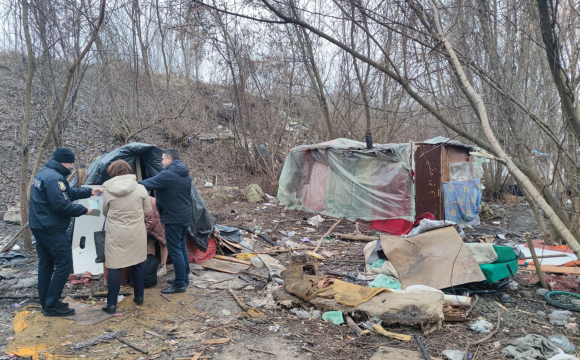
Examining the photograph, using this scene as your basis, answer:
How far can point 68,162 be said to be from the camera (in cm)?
397

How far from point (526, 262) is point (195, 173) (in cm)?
1060

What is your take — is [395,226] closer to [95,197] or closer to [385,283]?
[385,283]

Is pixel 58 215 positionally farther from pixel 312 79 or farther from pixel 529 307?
pixel 312 79

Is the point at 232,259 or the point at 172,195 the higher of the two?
the point at 172,195

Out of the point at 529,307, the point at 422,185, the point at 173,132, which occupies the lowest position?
the point at 529,307

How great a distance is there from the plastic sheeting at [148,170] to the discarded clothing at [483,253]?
3.77 meters

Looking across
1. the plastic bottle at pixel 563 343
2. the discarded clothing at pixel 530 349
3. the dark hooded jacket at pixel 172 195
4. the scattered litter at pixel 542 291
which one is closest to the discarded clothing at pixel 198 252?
the dark hooded jacket at pixel 172 195

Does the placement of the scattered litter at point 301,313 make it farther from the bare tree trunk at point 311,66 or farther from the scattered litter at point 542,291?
the bare tree trunk at point 311,66

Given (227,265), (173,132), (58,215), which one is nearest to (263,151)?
(173,132)

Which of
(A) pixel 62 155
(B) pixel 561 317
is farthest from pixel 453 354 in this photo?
(A) pixel 62 155

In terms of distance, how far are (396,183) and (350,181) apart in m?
1.37

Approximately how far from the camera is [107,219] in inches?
159

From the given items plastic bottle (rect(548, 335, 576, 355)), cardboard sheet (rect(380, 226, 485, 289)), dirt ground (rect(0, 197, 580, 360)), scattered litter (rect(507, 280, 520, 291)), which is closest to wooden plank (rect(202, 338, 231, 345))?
dirt ground (rect(0, 197, 580, 360))

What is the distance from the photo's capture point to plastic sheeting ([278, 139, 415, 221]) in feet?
29.3
